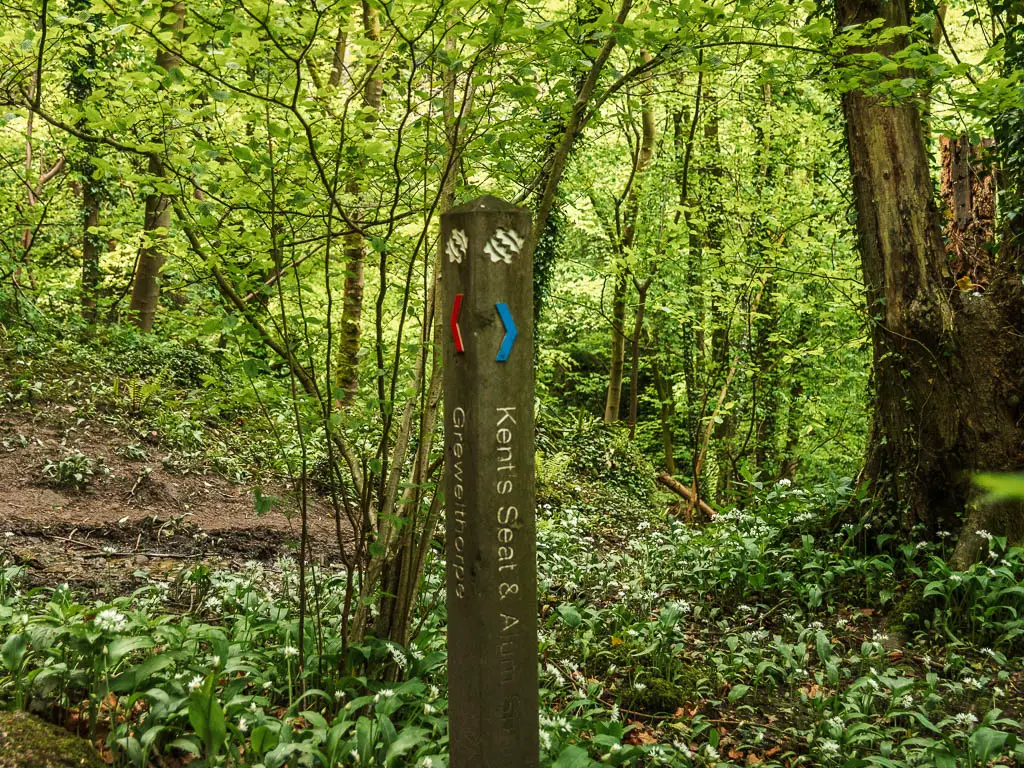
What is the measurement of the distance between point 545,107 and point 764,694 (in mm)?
3703

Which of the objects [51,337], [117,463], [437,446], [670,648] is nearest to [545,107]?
[670,648]

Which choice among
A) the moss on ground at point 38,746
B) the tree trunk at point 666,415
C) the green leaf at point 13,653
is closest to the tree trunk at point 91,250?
the tree trunk at point 666,415

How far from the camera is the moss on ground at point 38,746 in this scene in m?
2.68

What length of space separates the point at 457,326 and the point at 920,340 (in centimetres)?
515

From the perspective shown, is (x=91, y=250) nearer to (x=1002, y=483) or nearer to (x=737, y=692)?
(x=737, y=692)

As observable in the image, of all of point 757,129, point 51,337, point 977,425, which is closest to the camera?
point 977,425

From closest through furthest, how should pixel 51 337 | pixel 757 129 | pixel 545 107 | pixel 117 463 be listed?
1. pixel 545 107
2. pixel 117 463
3. pixel 51 337
4. pixel 757 129

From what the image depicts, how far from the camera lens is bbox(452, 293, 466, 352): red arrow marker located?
256 cm

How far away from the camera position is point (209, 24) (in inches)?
134

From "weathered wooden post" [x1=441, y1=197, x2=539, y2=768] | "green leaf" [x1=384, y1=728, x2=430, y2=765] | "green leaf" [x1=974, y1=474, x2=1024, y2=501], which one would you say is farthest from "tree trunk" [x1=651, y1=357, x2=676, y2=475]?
"green leaf" [x1=974, y1=474, x2=1024, y2=501]

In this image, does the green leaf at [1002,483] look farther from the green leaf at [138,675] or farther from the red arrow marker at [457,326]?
the green leaf at [138,675]

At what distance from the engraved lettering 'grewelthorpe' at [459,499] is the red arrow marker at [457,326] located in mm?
209

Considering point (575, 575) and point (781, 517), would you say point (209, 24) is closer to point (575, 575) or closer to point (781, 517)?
point (575, 575)

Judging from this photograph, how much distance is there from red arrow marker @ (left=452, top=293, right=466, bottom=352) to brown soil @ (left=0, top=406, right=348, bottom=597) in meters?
2.82
